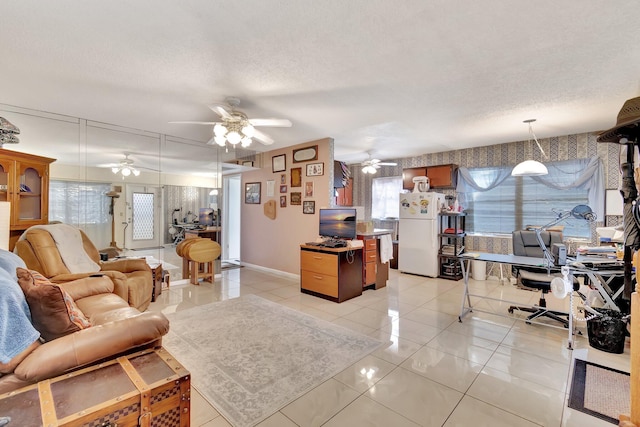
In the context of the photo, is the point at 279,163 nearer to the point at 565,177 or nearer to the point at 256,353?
the point at 256,353

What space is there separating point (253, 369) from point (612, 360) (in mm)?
3078

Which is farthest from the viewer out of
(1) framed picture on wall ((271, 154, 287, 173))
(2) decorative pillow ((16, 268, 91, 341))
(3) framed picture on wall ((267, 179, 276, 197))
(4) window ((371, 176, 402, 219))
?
(4) window ((371, 176, 402, 219))

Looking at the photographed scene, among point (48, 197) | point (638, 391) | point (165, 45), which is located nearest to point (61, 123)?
point (48, 197)

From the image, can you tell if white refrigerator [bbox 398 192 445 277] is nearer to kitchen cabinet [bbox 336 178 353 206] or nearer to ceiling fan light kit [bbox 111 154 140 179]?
kitchen cabinet [bbox 336 178 353 206]

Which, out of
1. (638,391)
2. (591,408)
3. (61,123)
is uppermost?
(61,123)

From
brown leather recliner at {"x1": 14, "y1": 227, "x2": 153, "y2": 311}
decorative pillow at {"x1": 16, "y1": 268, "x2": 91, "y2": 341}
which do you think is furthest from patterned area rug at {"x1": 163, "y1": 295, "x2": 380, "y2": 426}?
decorative pillow at {"x1": 16, "y1": 268, "x2": 91, "y2": 341}

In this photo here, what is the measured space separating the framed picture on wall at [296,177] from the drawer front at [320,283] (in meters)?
1.69

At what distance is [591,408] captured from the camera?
6.14 ft

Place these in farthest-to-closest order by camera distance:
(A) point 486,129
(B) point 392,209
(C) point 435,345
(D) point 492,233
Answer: (B) point 392,209 < (D) point 492,233 < (A) point 486,129 < (C) point 435,345

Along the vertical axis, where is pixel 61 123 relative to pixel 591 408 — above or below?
above

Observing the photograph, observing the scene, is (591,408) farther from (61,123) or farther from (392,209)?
(61,123)

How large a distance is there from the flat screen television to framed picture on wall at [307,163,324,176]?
0.76 metres

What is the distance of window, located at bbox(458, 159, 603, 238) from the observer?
455 cm

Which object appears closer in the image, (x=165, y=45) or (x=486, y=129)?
(x=165, y=45)
